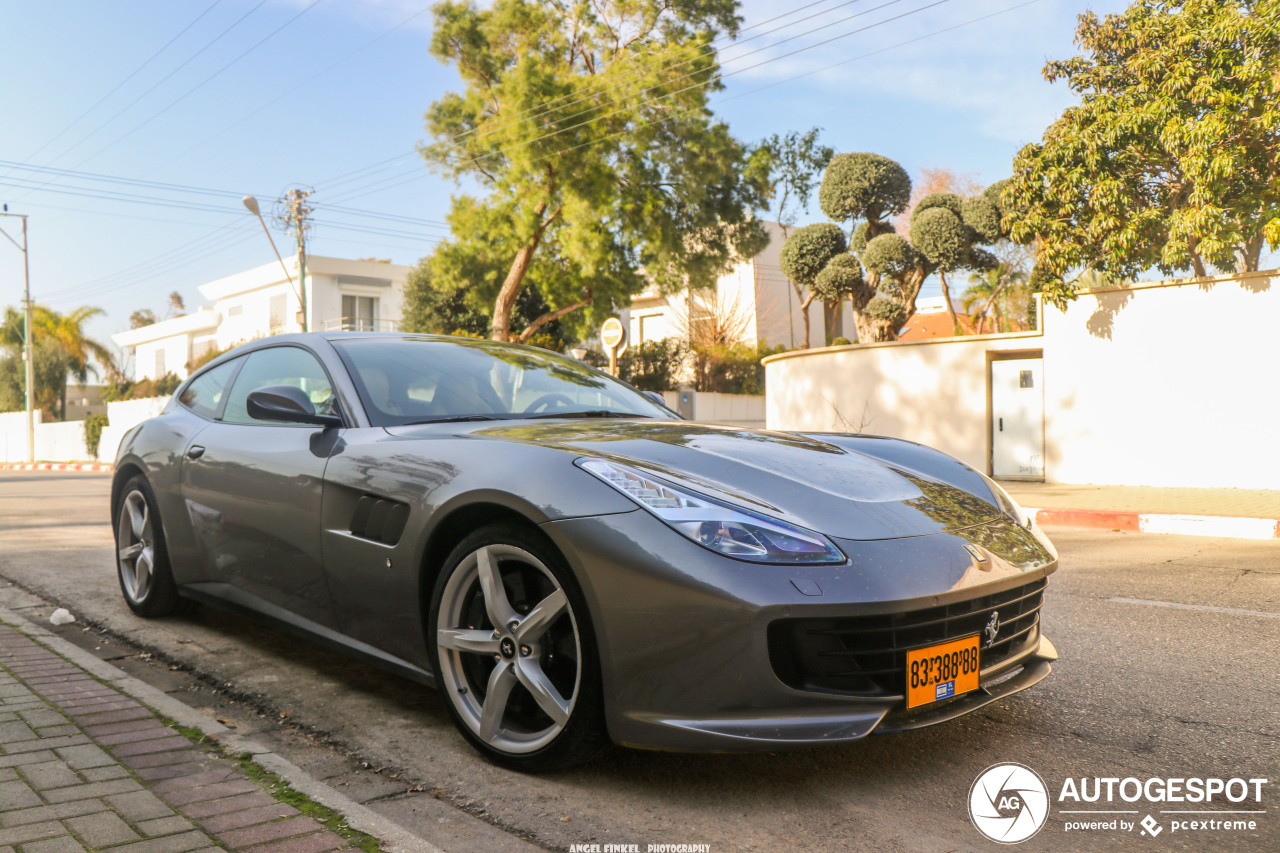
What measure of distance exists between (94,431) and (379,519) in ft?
139

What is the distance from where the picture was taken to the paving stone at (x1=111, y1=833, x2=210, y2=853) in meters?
2.17

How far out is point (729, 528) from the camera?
7.93 feet

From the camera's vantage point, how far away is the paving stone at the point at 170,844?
2166 millimetres

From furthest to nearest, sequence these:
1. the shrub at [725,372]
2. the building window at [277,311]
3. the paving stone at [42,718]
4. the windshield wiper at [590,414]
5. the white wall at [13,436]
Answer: the white wall at [13,436] < the building window at [277,311] < the shrub at [725,372] < the windshield wiper at [590,414] < the paving stone at [42,718]

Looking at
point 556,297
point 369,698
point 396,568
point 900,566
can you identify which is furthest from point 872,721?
point 556,297

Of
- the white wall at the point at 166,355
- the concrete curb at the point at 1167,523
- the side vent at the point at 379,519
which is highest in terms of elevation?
the white wall at the point at 166,355

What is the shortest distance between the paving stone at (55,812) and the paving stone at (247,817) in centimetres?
31

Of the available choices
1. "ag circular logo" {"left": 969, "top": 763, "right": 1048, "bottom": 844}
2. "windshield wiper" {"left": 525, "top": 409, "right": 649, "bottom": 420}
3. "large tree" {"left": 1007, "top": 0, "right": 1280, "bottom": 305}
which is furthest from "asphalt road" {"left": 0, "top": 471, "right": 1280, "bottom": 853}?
"large tree" {"left": 1007, "top": 0, "right": 1280, "bottom": 305}

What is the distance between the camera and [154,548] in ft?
14.9

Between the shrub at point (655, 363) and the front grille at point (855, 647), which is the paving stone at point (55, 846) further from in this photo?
the shrub at point (655, 363)

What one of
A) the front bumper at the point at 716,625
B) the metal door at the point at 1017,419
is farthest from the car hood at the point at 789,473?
the metal door at the point at 1017,419

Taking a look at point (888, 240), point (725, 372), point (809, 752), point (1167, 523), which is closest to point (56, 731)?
point (809, 752)

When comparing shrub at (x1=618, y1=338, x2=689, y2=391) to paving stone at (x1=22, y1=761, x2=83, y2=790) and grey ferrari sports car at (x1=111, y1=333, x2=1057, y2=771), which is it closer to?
grey ferrari sports car at (x1=111, y1=333, x2=1057, y2=771)

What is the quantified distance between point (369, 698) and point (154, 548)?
176 centimetres
